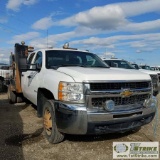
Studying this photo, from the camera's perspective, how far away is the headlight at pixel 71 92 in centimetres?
389

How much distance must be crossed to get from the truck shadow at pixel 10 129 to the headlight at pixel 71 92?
1.27 metres

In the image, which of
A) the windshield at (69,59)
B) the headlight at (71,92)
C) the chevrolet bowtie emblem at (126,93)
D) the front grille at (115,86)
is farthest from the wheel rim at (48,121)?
the chevrolet bowtie emblem at (126,93)

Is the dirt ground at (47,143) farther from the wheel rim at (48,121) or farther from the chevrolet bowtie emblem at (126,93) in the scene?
the chevrolet bowtie emblem at (126,93)

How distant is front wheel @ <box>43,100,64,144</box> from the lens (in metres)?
4.34

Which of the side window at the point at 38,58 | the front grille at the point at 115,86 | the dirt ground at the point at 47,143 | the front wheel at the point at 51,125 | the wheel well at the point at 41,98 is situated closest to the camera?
the front grille at the point at 115,86

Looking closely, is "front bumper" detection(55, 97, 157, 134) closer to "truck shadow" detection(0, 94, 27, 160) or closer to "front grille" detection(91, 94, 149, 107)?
"front grille" detection(91, 94, 149, 107)

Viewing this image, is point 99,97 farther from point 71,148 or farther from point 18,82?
point 18,82

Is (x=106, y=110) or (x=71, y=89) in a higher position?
(x=71, y=89)

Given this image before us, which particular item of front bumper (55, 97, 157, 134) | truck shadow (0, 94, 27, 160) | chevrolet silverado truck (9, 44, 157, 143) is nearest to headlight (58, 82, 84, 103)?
chevrolet silverado truck (9, 44, 157, 143)

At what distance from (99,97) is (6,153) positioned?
1.91 metres

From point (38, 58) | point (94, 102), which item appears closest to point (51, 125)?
point (94, 102)

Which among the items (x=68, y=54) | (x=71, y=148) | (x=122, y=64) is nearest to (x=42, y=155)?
(x=71, y=148)

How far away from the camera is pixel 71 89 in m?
3.94

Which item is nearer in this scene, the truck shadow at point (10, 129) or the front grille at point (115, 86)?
the front grille at point (115, 86)
